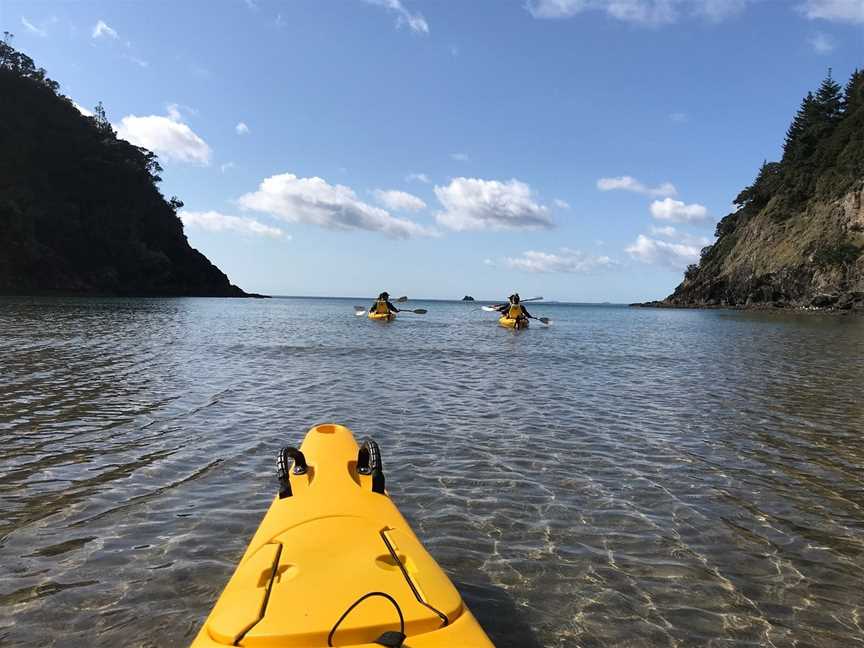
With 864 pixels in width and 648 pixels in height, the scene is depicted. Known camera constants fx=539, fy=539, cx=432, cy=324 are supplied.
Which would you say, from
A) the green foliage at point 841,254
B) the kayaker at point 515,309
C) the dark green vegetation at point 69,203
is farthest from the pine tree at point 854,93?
the dark green vegetation at point 69,203

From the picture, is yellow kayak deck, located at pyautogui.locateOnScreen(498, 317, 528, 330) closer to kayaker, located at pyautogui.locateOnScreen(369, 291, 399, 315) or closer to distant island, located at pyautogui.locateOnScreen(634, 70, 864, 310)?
kayaker, located at pyautogui.locateOnScreen(369, 291, 399, 315)

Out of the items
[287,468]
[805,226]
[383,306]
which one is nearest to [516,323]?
[383,306]

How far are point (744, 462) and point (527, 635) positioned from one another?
5.94 metres

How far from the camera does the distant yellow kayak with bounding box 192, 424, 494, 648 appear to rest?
2.70 meters

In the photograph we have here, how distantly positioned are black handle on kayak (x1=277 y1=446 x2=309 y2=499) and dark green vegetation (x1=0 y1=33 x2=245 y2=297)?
83720mm

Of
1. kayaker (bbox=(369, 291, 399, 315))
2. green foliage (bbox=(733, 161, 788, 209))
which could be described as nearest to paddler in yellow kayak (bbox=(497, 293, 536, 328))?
kayaker (bbox=(369, 291, 399, 315))

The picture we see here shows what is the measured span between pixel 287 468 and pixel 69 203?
9986 cm

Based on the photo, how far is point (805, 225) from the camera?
79.6m

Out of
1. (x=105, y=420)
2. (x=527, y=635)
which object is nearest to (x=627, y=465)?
(x=527, y=635)

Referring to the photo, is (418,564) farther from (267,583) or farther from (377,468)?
(377,468)

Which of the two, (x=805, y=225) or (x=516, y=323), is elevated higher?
(x=805, y=225)

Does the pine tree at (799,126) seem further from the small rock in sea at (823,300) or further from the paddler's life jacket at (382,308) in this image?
the paddler's life jacket at (382,308)

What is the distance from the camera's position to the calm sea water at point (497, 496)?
430cm

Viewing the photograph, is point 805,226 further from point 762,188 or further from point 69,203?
point 69,203
